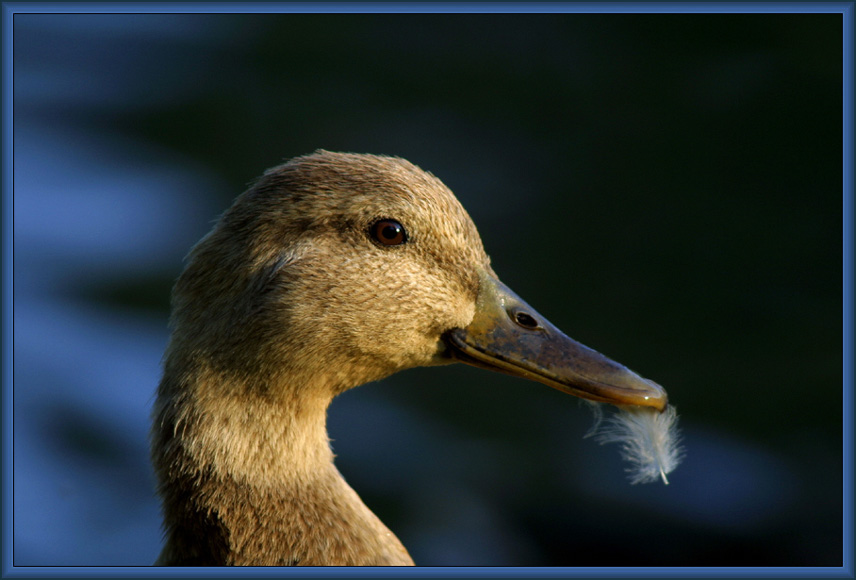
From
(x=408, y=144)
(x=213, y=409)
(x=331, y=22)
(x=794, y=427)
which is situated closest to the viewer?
(x=213, y=409)

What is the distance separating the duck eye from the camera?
2.86 m

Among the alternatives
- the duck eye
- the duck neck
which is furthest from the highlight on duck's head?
the duck neck

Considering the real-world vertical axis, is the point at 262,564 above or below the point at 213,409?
below

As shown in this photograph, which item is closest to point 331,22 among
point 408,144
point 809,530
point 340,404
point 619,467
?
point 408,144

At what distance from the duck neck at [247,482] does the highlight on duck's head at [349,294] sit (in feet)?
0.36

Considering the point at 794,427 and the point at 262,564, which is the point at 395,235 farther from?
the point at 794,427

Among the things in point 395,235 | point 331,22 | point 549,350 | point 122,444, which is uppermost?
point 331,22

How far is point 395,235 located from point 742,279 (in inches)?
147

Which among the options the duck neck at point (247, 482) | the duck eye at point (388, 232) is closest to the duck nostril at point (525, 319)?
the duck eye at point (388, 232)

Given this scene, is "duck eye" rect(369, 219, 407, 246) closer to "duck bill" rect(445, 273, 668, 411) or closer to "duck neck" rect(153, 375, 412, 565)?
"duck bill" rect(445, 273, 668, 411)

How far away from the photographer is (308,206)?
2838 millimetres

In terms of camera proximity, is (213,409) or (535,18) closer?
(213,409)

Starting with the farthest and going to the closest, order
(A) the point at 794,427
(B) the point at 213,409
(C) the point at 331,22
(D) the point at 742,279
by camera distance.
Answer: (C) the point at 331,22
(D) the point at 742,279
(A) the point at 794,427
(B) the point at 213,409

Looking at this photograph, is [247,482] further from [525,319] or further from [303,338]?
[525,319]
